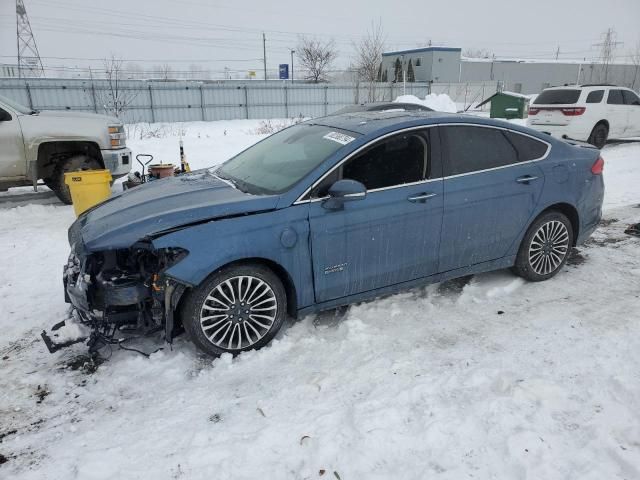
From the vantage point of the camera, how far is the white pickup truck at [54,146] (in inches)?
285

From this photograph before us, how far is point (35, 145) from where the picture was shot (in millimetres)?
7332

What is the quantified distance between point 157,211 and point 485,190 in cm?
270

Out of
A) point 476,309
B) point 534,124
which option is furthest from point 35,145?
point 534,124

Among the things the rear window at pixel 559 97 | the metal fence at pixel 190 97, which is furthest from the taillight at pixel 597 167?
the metal fence at pixel 190 97

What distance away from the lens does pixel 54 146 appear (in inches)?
300

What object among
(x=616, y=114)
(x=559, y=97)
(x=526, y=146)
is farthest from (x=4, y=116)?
(x=616, y=114)

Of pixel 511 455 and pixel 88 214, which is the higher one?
pixel 88 214

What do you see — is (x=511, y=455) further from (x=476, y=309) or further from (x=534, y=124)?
(x=534, y=124)

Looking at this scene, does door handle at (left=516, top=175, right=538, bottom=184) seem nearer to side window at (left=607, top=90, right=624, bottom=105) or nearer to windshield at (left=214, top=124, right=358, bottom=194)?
windshield at (left=214, top=124, right=358, bottom=194)

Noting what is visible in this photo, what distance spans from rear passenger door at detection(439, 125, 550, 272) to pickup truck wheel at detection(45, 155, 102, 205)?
6.26 m

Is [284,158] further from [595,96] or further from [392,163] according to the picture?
[595,96]

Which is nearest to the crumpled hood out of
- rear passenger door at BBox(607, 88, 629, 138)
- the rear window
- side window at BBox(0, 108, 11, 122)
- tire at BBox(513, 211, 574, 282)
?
tire at BBox(513, 211, 574, 282)

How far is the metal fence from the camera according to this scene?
23.4m

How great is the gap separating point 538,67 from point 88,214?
61335mm
